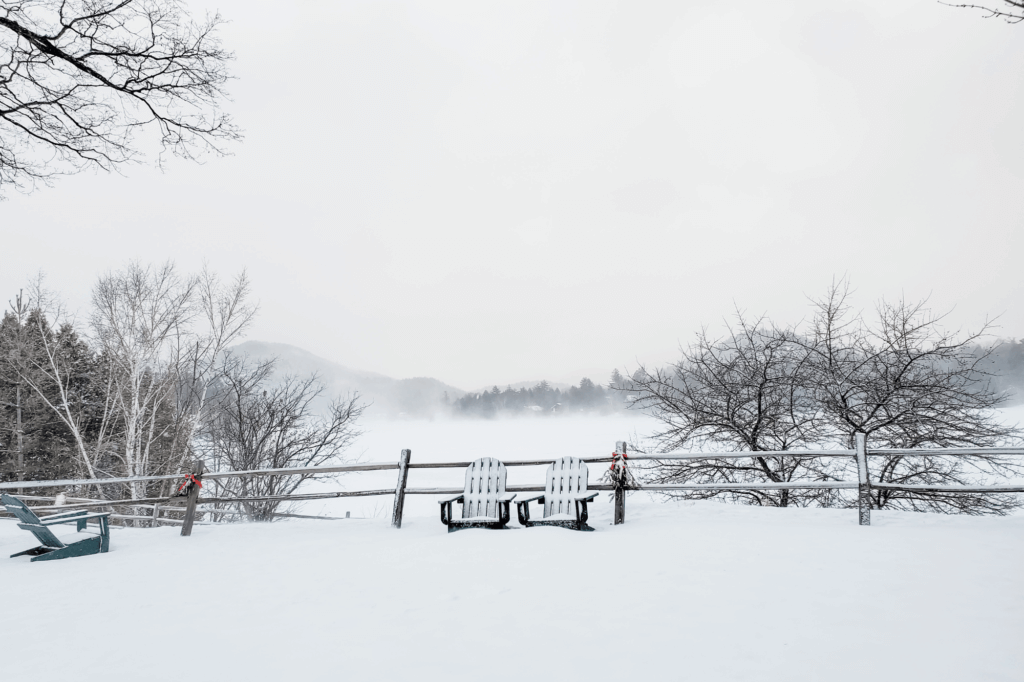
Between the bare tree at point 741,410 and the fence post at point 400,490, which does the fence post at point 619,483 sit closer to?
the fence post at point 400,490

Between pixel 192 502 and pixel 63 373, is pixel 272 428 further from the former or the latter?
pixel 63 373

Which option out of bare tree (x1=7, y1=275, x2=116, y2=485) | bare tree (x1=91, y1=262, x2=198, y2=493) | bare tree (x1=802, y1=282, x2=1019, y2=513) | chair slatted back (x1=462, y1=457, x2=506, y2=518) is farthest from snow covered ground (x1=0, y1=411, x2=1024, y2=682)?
bare tree (x1=7, y1=275, x2=116, y2=485)

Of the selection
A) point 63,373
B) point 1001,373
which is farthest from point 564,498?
point 63,373

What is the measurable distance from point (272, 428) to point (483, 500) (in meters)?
12.5

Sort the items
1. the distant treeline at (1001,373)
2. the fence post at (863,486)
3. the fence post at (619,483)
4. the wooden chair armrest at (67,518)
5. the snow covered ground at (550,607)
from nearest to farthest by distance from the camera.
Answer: the snow covered ground at (550,607), the wooden chair armrest at (67,518), the fence post at (863,486), the fence post at (619,483), the distant treeline at (1001,373)

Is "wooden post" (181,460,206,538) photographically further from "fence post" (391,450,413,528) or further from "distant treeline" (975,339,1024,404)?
"distant treeline" (975,339,1024,404)

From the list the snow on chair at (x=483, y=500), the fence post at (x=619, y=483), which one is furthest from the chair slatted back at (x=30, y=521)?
the fence post at (x=619, y=483)

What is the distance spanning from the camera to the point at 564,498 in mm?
7188

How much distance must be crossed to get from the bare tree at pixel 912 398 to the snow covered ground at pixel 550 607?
12.1ft

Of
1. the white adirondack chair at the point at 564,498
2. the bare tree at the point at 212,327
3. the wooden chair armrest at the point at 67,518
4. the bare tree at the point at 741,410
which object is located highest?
the bare tree at the point at 212,327

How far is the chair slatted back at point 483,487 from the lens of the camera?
289 inches

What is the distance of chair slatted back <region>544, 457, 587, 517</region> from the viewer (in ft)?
23.6

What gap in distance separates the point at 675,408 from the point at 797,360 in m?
2.57

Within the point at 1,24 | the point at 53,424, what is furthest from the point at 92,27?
the point at 53,424
